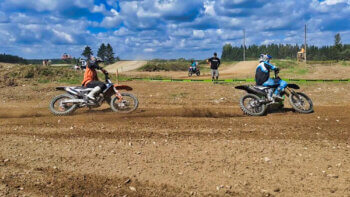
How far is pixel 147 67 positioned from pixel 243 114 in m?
35.9

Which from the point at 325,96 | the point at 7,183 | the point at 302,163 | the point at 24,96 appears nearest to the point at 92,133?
the point at 7,183

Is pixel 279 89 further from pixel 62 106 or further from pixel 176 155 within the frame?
pixel 62 106

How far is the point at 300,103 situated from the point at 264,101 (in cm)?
120

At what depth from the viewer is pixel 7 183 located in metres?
4.20

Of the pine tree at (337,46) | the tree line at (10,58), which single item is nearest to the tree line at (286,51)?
the pine tree at (337,46)

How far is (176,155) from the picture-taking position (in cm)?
527

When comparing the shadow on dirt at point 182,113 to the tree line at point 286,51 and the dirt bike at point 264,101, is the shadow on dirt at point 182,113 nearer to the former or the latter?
the dirt bike at point 264,101

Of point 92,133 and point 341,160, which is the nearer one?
point 341,160

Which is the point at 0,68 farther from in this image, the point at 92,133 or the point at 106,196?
the point at 106,196

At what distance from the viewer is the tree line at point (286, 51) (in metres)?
103

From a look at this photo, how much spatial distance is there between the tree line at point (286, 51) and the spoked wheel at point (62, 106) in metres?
109

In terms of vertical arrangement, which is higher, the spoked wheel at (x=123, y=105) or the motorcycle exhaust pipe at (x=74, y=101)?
the motorcycle exhaust pipe at (x=74, y=101)

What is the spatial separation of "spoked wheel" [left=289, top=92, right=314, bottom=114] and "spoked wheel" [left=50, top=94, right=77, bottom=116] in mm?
6870

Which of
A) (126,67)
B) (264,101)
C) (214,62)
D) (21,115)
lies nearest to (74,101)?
(21,115)
